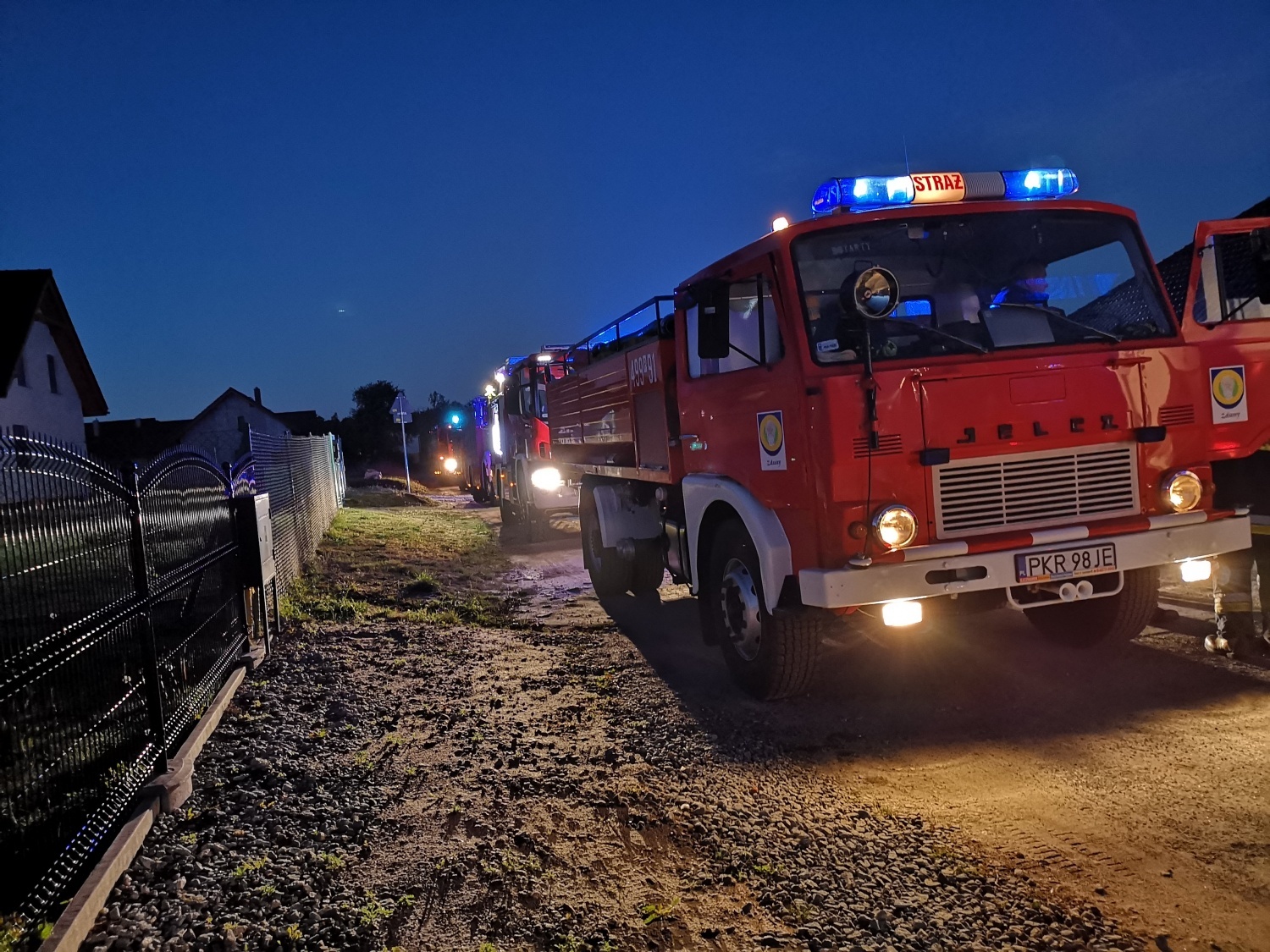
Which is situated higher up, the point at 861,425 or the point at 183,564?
the point at 861,425

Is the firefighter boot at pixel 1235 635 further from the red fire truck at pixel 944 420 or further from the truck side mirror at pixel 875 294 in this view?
the truck side mirror at pixel 875 294

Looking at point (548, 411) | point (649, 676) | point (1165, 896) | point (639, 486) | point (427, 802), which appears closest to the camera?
point (1165, 896)

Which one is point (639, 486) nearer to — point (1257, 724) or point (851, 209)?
point (851, 209)

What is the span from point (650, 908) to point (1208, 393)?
428 centimetres

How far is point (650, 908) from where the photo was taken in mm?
3291

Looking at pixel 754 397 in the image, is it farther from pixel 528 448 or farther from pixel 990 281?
pixel 528 448

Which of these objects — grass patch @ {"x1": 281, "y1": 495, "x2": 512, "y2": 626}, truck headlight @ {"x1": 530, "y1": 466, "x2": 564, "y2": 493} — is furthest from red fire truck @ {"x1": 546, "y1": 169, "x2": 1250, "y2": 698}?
truck headlight @ {"x1": 530, "y1": 466, "x2": 564, "y2": 493}

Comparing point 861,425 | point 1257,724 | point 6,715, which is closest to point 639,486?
point 861,425

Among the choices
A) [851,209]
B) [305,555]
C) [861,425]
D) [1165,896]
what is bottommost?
[1165,896]

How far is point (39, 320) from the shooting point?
26.3m

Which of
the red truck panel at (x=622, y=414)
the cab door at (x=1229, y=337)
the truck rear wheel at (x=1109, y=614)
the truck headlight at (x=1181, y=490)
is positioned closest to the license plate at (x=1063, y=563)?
the truck headlight at (x=1181, y=490)

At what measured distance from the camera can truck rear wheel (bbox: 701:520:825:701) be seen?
17.4 ft

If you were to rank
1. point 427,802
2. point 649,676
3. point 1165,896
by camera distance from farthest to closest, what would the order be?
point 649,676 → point 427,802 → point 1165,896

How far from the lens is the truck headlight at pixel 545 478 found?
14484mm
